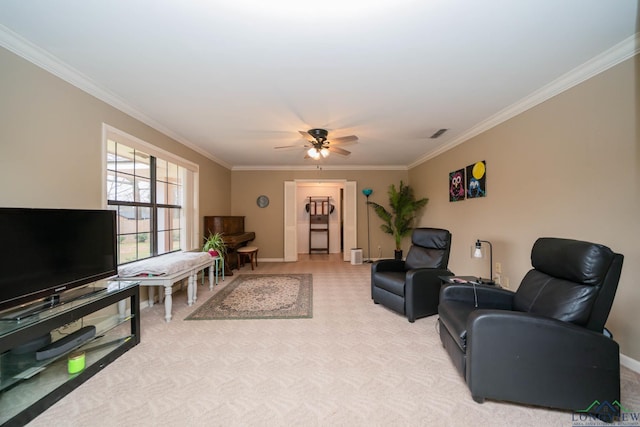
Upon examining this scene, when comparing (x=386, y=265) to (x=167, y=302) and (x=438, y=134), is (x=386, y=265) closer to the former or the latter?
(x=438, y=134)

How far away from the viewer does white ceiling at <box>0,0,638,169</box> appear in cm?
150

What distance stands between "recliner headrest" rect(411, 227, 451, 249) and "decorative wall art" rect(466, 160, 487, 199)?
0.90m

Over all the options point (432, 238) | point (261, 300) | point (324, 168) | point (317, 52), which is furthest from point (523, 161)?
point (324, 168)

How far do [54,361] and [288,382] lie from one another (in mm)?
1643

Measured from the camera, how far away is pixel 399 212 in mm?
5793

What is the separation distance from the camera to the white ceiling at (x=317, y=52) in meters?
1.50

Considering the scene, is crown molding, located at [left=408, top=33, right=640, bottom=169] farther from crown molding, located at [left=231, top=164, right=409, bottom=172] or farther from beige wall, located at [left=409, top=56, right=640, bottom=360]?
crown molding, located at [left=231, top=164, right=409, bottom=172]

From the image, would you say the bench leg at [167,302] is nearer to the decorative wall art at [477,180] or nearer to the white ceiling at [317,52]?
the white ceiling at [317,52]

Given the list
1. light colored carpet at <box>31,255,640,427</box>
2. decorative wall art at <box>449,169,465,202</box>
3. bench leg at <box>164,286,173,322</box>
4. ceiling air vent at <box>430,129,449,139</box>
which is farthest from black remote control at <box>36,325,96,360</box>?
decorative wall art at <box>449,169,465,202</box>

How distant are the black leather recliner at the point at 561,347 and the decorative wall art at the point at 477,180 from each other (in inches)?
77.6

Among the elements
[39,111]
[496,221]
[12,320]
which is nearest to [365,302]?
[496,221]

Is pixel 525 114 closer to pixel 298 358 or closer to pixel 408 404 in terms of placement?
pixel 408 404

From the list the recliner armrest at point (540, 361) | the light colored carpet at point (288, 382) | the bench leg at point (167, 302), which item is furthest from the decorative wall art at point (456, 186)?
the bench leg at point (167, 302)

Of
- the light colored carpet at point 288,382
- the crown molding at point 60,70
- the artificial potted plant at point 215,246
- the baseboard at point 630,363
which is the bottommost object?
the light colored carpet at point 288,382
